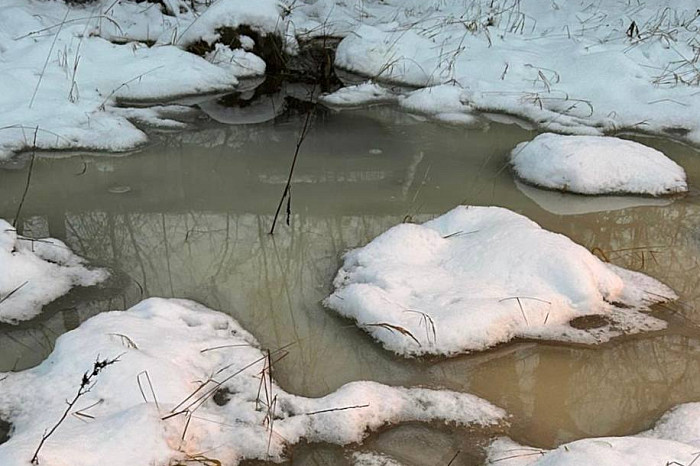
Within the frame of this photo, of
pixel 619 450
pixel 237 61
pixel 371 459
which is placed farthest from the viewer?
pixel 237 61

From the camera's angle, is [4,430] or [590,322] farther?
[590,322]

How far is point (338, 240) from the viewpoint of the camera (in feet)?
12.5

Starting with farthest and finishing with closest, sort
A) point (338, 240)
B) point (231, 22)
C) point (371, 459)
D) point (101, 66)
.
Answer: point (231, 22) → point (101, 66) → point (338, 240) → point (371, 459)

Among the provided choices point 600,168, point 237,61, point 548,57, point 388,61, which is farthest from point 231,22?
point 600,168

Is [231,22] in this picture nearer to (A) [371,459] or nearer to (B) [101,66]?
(B) [101,66]

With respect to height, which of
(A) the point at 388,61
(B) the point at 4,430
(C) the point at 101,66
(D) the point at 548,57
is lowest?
(B) the point at 4,430

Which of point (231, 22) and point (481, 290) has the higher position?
point (231, 22)

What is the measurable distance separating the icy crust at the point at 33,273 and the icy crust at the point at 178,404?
465mm

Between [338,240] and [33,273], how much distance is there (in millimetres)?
1500

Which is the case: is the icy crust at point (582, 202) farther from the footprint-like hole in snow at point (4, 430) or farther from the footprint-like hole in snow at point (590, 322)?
the footprint-like hole in snow at point (4, 430)

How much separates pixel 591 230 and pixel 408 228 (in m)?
1.11

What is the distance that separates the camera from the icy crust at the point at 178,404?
220 cm

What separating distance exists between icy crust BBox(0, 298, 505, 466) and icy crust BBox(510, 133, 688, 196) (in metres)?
2.22

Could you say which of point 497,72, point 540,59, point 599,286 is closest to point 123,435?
point 599,286
